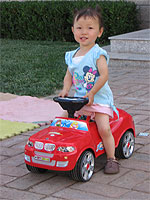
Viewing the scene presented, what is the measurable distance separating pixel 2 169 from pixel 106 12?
29.1 feet

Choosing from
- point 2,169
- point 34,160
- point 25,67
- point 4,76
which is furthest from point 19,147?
point 25,67

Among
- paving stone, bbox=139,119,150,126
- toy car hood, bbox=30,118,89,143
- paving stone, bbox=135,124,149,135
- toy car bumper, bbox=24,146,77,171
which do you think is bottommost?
paving stone, bbox=135,124,149,135

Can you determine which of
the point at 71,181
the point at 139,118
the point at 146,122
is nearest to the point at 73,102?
the point at 71,181

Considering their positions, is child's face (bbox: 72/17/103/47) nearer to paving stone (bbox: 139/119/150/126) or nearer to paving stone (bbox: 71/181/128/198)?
paving stone (bbox: 71/181/128/198)

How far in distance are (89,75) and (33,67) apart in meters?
5.16

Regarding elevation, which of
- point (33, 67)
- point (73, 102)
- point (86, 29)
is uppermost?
point (86, 29)

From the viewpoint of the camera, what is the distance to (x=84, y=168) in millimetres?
3689

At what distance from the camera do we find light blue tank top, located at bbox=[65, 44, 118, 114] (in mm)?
3900

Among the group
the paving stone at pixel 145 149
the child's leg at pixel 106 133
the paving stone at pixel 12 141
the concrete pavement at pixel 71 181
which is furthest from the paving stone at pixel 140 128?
the paving stone at pixel 12 141

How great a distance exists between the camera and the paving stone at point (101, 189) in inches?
136

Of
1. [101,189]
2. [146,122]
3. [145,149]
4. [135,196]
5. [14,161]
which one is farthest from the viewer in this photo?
[146,122]

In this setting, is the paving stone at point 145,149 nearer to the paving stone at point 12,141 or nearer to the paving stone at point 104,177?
the paving stone at point 104,177

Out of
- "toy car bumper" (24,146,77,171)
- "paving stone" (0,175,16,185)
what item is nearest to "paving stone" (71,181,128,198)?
"toy car bumper" (24,146,77,171)

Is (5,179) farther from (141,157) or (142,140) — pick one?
(142,140)
